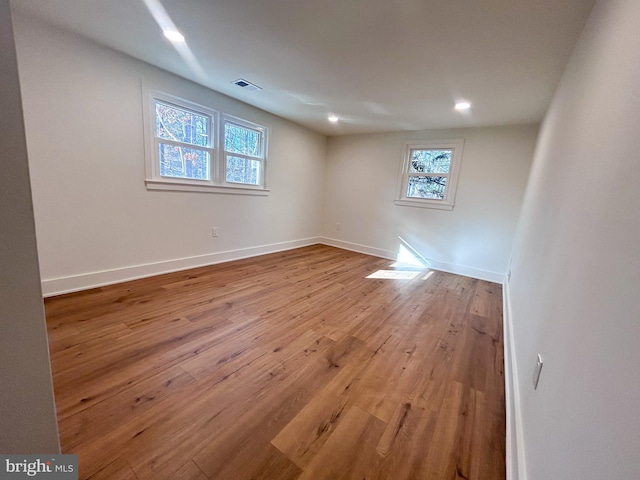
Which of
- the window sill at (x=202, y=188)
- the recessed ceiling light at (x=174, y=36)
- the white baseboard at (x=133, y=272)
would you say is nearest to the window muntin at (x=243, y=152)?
the window sill at (x=202, y=188)

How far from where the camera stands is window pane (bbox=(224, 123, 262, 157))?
3.53 meters

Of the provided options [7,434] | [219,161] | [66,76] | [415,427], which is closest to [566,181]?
[415,427]

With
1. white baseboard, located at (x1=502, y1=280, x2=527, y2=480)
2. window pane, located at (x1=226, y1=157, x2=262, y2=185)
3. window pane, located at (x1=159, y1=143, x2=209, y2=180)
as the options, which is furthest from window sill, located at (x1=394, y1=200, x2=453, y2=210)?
window pane, located at (x1=159, y1=143, x2=209, y2=180)

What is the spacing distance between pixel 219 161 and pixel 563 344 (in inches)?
144

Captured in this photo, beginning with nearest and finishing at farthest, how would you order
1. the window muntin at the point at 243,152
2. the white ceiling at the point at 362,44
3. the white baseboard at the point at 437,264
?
the white ceiling at the point at 362,44, the window muntin at the point at 243,152, the white baseboard at the point at 437,264

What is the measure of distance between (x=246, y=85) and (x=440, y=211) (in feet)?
11.0

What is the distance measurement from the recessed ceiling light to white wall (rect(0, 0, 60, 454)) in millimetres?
1904

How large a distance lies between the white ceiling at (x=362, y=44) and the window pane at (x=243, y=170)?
936 mm

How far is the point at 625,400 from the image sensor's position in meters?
0.49

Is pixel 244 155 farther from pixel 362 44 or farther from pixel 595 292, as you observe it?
pixel 595 292

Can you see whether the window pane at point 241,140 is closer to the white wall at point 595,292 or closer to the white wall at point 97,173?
the white wall at point 97,173

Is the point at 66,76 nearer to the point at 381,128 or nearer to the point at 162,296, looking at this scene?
the point at 162,296

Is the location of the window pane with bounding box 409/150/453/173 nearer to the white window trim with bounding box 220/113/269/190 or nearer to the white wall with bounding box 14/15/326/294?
the white window trim with bounding box 220/113/269/190

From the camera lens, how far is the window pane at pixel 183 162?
296 centimetres
